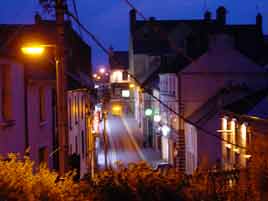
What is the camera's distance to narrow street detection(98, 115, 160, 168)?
136 ft

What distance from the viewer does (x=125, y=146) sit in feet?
160

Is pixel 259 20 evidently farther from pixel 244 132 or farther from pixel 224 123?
pixel 244 132

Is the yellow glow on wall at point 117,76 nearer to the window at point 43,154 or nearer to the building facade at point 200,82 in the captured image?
the building facade at point 200,82

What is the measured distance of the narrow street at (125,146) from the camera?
41.5 meters

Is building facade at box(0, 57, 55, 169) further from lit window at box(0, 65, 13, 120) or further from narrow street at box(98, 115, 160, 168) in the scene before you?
narrow street at box(98, 115, 160, 168)

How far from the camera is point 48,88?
17375 millimetres

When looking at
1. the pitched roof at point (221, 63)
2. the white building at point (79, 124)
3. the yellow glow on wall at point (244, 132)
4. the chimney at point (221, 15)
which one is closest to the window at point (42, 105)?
the white building at point (79, 124)

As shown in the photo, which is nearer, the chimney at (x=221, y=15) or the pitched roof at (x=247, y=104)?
the pitched roof at (x=247, y=104)

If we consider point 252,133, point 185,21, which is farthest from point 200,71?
point 185,21

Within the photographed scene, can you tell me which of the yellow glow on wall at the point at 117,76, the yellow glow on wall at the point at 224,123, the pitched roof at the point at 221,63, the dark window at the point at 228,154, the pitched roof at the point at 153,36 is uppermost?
the pitched roof at the point at 153,36

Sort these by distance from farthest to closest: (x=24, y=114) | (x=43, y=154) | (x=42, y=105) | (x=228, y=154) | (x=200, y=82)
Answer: (x=200, y=82) → (x=228, y=154) → (x=43, y=154) → (x=42, y=105) → (x=24, y=114)

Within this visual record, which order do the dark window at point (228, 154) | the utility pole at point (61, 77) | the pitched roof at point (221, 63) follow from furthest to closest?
the pitched roof at point (221, 63)
the dark window at point (228, 154)
the utility pole at point (61, 77)

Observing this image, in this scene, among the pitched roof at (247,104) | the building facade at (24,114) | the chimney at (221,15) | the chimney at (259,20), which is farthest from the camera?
the chimney at (259,20)

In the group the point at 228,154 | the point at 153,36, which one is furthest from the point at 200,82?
the point at 153,36
